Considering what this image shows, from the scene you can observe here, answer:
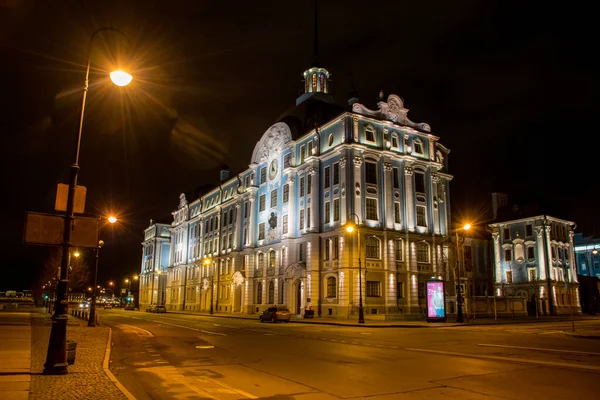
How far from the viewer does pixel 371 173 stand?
168ft

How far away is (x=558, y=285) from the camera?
67375mm

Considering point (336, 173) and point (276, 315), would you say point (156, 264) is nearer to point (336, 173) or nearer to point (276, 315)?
point (336, 173)

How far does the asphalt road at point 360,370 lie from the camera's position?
995 centimetres

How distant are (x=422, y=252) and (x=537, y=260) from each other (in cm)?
2561

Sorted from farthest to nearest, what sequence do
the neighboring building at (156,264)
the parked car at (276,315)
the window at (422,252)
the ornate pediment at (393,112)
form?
the neighboring building at (156,264)
the window at (422,252)
the ornate pediment at (393,112)
the parked car at (276,315)

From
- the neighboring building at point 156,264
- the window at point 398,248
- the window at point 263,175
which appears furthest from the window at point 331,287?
the neighboring building at point 156,264

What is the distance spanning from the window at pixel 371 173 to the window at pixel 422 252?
891 cm

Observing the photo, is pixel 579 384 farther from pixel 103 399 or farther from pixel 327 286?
pixel 327 286

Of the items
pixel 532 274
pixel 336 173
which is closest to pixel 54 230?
pixel 336 173

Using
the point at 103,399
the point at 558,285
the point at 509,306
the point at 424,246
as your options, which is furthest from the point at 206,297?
the point at 103,399

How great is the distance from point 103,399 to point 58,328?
10.8 ft

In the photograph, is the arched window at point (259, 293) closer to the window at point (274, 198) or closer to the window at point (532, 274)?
the window at point (274, 198)

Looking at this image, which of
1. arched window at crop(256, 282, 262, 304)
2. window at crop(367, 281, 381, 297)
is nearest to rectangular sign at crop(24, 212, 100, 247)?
window at crop(367, 281, 381, 297)

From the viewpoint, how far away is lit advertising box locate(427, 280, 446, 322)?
38.3 metres
